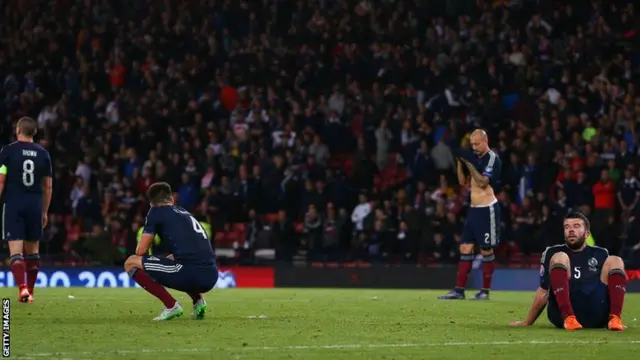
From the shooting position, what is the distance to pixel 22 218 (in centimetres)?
1572

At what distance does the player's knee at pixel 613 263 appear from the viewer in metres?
11.6

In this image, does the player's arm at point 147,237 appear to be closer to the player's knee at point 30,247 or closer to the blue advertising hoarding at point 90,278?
the player's knee at point 30,247

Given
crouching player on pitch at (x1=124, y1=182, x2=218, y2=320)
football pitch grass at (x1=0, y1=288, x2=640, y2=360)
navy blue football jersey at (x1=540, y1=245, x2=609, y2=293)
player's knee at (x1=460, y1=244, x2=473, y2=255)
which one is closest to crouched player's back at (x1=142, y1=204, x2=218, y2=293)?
crouching player on pitch at (x1=124, y1=182, x2=218, y2=320)

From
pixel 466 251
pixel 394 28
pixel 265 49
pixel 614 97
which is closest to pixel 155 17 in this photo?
pixel 265 49

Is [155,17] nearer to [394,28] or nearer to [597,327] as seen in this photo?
[394,28]

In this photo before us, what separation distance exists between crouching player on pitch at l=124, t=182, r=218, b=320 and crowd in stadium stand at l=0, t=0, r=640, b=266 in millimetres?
12818

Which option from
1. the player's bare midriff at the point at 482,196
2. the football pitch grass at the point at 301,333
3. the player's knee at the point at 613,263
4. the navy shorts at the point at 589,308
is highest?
the player's bare midriff at the point at 482,196

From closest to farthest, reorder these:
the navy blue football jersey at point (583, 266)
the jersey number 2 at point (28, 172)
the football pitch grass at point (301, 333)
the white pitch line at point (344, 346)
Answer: the white pitch line at point (344, 346)
the football pitch grass at point (301, 333)
the navy blue football jersey at point (583, 266)
the jersey number 2 at point (28, 172)

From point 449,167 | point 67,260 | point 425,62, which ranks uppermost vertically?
point 425,62

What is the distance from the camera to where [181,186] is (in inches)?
1105

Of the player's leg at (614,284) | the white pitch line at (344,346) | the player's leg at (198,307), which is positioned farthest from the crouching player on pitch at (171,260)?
the player's leg at (614,284)

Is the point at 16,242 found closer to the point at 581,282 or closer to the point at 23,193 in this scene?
the point at 23,193

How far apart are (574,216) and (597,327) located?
46.3 inches

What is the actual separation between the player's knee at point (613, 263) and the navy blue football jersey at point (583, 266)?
0.17 ft
